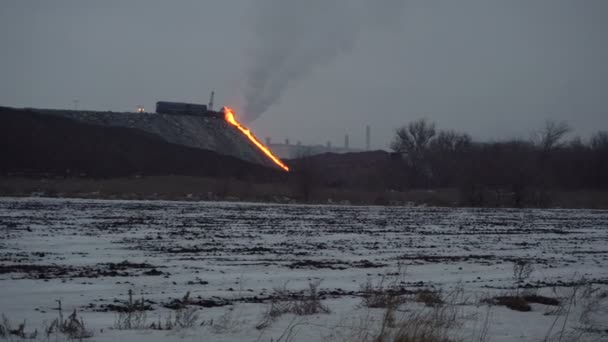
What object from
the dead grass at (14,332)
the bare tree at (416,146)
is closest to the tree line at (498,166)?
the bare tree at (416,146)

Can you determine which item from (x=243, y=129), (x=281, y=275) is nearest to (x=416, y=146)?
(x=243, y=129)

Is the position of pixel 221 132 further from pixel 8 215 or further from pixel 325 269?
pixel 325 269

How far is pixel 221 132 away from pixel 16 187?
33371 millimetres

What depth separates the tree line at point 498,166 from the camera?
44.0m

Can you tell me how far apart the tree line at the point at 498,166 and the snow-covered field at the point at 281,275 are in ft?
83.2

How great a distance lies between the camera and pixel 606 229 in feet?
76.2

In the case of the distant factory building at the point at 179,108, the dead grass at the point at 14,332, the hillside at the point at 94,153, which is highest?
the distant factory building at the point at 179,108

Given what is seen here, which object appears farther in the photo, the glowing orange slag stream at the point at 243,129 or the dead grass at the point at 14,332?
the glowing orange slag stream at the point at 243,129

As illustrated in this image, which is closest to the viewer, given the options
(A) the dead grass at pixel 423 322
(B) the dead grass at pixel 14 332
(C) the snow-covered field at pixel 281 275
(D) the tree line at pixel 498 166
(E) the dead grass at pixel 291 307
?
(B) the dead grass at pixel 14 332

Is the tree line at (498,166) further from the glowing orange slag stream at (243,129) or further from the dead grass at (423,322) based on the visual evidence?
the dead grass at (423,322)

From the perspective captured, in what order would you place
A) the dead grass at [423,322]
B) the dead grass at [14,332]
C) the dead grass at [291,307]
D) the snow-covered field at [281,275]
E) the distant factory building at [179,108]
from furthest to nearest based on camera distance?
the distant factory building at [179,108] < the dead grass at [291,307] < the snow-covered field at [281,275] < the dead grass at [423,322] < the dead grass at [14,332]

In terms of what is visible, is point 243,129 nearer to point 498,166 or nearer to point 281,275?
point 498,166

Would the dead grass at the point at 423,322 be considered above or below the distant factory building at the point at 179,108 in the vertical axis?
below

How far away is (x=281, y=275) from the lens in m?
9.89
